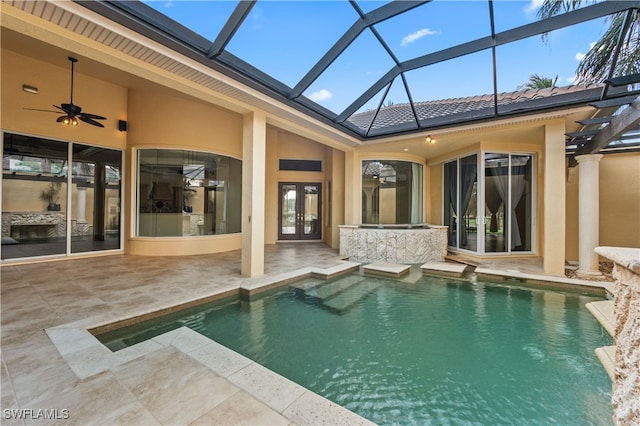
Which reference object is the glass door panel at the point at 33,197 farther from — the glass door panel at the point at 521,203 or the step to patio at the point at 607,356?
the glass door panel at the point at 521,203

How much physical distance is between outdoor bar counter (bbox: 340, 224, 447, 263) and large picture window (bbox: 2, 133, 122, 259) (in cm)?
632

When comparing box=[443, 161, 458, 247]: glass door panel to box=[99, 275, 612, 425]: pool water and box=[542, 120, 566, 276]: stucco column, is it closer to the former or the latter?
box=[542, 120, 566, 276]: stucco column

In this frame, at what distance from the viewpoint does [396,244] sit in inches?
272

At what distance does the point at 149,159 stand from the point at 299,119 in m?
4.43

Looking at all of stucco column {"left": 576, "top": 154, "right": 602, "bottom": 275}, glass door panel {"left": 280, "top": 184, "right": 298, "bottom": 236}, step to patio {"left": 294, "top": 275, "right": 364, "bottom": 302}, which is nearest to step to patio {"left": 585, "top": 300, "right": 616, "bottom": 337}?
step to patio {"left": 294, "top": 275, "right": 364, "bottom": 302}

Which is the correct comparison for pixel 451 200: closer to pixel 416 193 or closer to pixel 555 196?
pixel 416 193

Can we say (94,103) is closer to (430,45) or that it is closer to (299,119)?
(299,119)

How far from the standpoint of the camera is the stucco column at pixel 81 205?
6465mm

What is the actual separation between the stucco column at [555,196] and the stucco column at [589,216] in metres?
0.74

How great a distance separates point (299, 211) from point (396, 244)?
14.4 feet

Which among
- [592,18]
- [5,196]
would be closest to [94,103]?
[5,196]

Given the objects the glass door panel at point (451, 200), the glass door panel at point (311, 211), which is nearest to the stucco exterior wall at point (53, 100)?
the glass door panel at point (311, 211)

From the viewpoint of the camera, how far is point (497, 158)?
6.97 m

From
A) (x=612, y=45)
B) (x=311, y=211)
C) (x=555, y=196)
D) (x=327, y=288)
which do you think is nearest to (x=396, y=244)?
(x=327, y=288)
